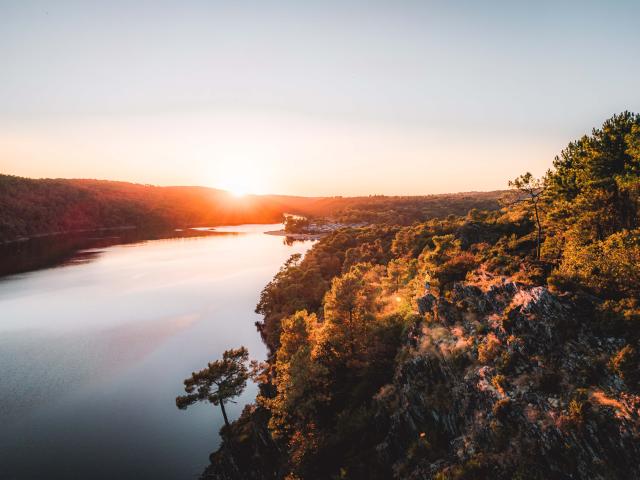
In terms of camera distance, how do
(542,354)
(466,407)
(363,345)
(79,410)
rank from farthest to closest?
(79,410), (363,345), (466,407), (542,354)

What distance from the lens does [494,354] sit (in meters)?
29.0

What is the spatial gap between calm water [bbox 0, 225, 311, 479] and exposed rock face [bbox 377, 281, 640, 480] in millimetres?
32637

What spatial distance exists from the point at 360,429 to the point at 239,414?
28.1 meters

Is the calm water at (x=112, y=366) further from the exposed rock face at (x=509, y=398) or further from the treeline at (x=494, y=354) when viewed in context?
the exposed rock face at (x=509, y=398)

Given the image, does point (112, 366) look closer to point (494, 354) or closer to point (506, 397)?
point (494, 354)

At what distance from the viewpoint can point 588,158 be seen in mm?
40375

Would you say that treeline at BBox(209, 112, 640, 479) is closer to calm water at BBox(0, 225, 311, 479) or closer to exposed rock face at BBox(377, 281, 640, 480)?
exposed rock face at BBox(377, 281, 640, 480)

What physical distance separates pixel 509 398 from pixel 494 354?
419 cm

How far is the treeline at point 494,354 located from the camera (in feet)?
74.8

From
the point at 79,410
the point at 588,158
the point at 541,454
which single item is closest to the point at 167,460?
the point at 79,410

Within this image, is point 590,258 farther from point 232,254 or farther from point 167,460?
point 232,254

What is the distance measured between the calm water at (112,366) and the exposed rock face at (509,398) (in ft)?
107

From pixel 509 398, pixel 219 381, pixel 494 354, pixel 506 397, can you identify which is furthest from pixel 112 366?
pixel 509 398

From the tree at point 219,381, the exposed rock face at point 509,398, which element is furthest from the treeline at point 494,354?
the tree at point 219,381
